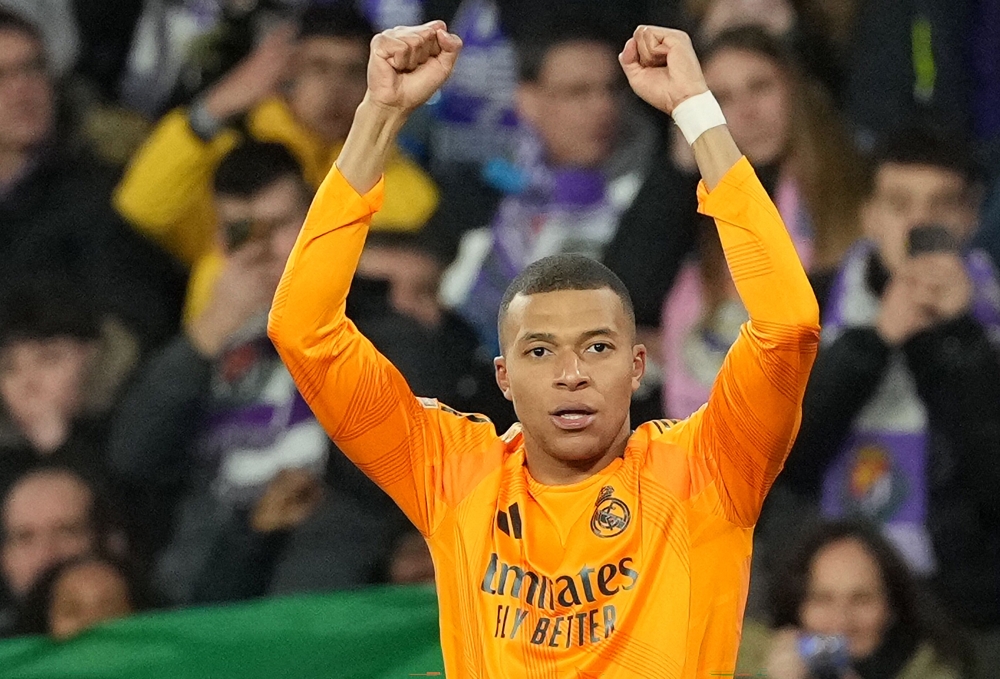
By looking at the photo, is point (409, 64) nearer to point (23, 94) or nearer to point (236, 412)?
point (236, 412)

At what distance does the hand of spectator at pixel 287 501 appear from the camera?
433cm

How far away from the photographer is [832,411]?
4.25 meters

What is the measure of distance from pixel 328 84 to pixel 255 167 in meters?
0.32

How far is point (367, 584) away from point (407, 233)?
100 cm

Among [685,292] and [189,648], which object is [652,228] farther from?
[189,648]

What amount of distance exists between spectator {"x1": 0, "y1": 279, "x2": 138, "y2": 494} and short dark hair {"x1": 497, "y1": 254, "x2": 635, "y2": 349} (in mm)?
2277

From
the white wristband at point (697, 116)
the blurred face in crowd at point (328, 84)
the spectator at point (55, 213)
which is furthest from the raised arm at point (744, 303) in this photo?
the spectator at point (55, 213)

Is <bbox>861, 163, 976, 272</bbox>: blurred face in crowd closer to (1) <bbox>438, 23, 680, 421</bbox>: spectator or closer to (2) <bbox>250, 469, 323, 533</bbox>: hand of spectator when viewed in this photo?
(1) <bbox>438, 23, 680, 421</bbox>: spectator

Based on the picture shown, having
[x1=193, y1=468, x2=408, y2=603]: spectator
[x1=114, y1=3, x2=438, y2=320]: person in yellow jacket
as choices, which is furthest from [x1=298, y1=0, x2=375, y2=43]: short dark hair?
[x1=193, y1=468, x2=408, y2=603]: spectator

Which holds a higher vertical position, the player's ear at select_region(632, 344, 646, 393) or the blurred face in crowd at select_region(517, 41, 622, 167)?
the blurred face in crowd at select_region(517, 41, 622, 167)

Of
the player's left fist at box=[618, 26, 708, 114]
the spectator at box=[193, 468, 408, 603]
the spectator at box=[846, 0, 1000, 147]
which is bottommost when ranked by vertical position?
the spectator at box=[193, 468, 408, 603]

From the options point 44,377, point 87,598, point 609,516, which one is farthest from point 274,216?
point 609,516

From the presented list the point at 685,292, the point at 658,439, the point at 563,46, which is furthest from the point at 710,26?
the point at 658,439

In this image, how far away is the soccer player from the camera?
7.63 ft
